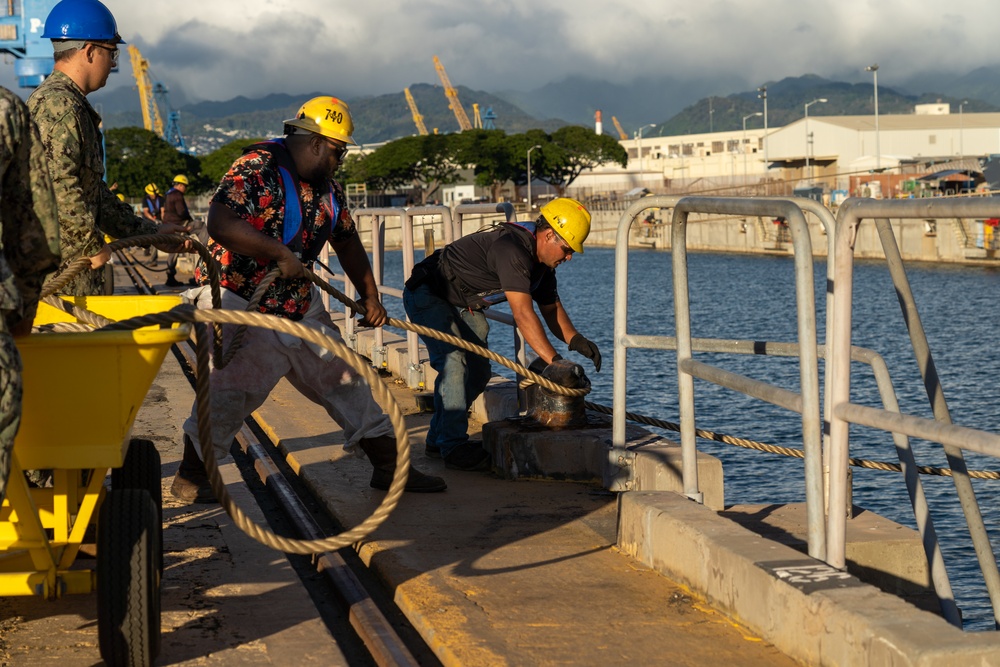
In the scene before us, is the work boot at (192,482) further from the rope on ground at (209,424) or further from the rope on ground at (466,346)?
the rope on ground at (209,424)

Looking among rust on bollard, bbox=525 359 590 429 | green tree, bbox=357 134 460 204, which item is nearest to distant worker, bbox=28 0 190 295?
rust on bollard, bbox=525 359 590 429

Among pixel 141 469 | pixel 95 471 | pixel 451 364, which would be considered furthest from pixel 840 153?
pixel 95 471

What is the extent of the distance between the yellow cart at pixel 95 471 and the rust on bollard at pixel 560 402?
3.31 metres

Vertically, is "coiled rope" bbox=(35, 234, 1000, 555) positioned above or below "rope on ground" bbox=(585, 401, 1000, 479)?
above

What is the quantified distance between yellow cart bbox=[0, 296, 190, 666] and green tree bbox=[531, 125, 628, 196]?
384 feet

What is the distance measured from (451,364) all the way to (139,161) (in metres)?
118

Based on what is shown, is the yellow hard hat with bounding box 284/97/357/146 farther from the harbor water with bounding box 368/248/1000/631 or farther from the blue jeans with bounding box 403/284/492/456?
the harbor water with bounding box 368/248/1000/631

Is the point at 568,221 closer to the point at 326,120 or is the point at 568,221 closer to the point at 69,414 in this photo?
the point at 326,120

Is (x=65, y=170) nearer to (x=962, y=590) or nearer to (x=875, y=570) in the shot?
(x=875, y=570)

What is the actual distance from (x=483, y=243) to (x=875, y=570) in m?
2.95

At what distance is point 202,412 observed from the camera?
467cm

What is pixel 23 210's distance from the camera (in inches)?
156

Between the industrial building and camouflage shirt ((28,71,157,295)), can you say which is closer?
camouflage shirt ((28,71,157,295))

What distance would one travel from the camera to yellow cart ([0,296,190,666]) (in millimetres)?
3898
